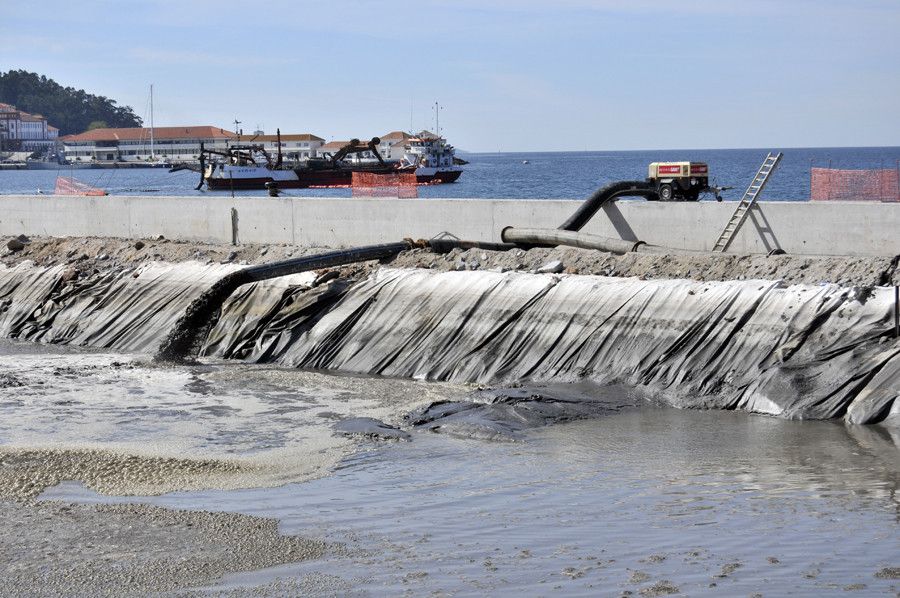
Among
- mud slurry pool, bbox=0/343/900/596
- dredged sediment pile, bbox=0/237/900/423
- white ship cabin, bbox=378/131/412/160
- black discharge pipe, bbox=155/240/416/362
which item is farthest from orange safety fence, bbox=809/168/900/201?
white ship cabin, bbox=378/131/412/160

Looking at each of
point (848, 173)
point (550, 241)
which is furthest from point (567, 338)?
point (848, 173)

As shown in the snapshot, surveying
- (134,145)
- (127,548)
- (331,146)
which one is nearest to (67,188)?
(127,548)

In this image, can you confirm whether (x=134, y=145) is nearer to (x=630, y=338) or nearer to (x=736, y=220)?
(x=736, y=220)

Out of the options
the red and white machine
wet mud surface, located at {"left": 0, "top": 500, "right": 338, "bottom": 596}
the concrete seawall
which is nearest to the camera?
Answer: wet mud surface, located at {"left": 0, "top": 500, "right": 338, "bottom": 596}

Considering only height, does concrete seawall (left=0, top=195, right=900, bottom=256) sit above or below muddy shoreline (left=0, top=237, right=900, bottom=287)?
above

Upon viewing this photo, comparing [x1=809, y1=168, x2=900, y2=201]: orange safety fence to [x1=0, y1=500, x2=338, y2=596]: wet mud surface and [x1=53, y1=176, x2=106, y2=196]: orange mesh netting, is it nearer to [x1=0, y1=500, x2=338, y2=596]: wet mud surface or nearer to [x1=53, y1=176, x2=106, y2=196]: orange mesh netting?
[x1=0, y1=500, x2=338, y2=596]: wet mud surface

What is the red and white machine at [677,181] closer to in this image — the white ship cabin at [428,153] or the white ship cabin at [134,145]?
the white ship cabin at [428,153]

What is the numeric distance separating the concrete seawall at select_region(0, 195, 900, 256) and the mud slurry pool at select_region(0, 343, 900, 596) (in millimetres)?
4738

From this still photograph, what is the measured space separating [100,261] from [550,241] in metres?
9.75

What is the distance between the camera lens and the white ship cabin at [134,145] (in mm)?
173875

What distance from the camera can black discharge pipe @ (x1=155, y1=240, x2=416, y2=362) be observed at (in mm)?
17656

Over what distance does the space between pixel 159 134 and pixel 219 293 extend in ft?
554

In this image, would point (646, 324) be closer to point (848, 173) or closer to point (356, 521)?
point (356, 521)

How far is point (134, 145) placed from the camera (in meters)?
184
